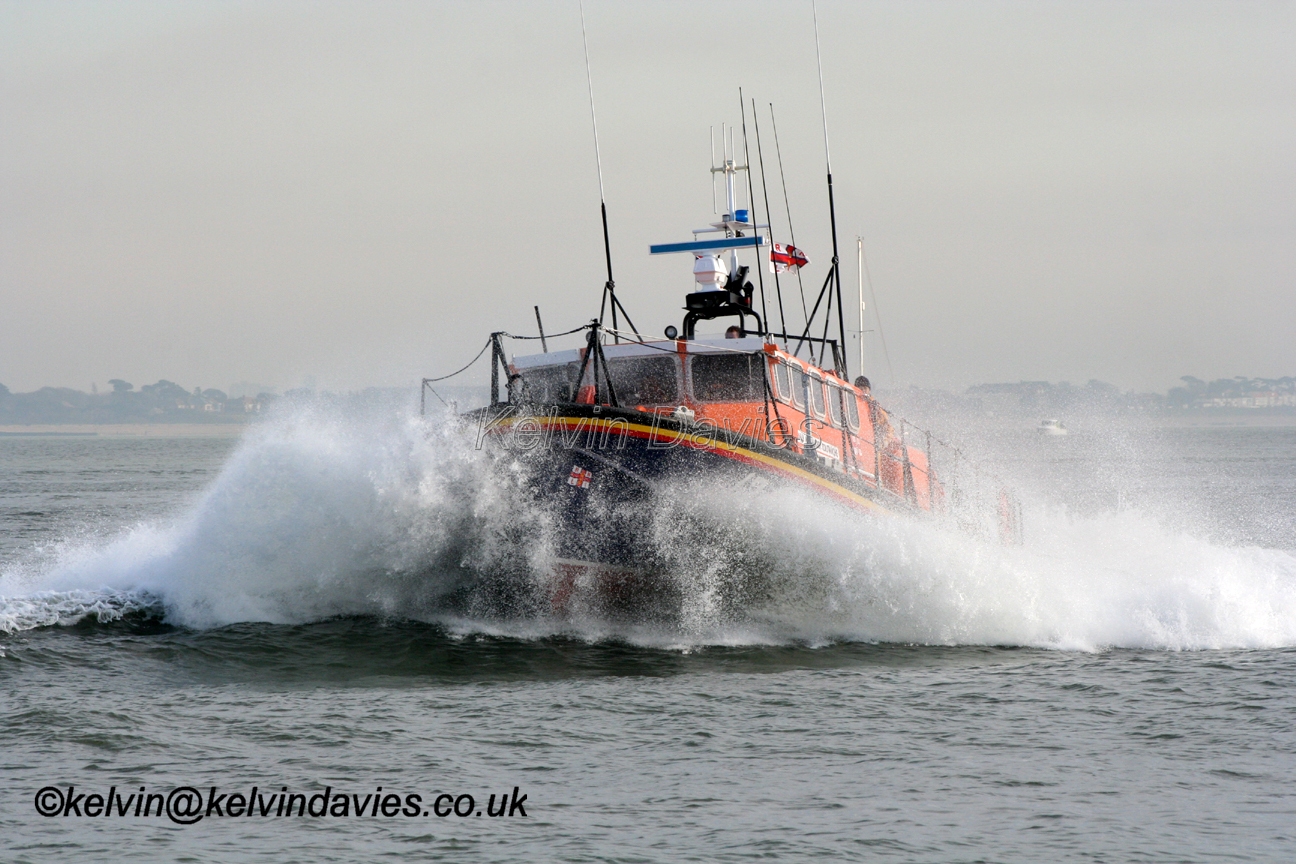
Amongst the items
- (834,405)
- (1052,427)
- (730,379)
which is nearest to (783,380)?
(730,379)

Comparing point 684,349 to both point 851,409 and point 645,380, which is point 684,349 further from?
point 851,409

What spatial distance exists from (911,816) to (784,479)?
15.2 ft

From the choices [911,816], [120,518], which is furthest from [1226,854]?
[120,518]

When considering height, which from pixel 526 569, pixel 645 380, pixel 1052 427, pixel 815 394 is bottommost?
pixel 1052 427

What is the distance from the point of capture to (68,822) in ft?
21.3

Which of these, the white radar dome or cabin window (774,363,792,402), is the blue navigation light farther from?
cabin window (774,363,792,402)

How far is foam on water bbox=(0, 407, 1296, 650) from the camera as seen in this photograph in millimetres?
11039

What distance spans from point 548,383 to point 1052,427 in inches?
5212

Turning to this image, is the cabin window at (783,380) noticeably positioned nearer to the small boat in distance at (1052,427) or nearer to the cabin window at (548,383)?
the cabin window at (548,383)

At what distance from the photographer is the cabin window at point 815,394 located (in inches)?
487

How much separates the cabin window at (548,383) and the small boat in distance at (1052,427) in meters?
131

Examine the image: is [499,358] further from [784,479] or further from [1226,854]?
[1226,854]

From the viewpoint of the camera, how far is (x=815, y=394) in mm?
12469

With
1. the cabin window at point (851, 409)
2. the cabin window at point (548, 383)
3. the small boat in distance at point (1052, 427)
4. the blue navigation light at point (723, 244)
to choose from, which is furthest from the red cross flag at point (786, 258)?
the small boat in distance at point (1052, 427)
